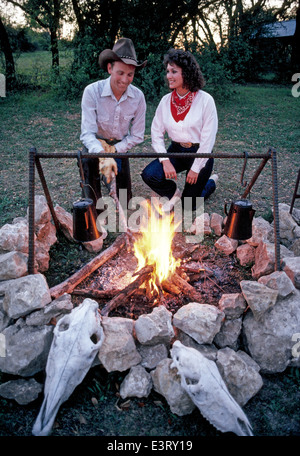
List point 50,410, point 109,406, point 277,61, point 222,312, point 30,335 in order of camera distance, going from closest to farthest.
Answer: point 50,410 → point 109,406 → point 30,335 → point 222,312 → point 277,61

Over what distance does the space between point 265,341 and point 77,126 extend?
7.58m

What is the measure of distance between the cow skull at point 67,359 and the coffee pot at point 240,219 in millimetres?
1434

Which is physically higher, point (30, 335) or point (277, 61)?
point (277, 61)

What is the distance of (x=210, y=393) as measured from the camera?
83.9 inches

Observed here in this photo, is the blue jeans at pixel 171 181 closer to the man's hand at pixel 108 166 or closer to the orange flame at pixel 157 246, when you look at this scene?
the orange flame at pixel 157 246

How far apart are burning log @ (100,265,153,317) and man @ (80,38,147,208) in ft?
3.82

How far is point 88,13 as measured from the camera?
10.4 meters

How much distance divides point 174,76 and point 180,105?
35 centimetres

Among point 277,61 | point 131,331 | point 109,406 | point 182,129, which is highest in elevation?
point 277,61

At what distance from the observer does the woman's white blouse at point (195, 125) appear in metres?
4.06

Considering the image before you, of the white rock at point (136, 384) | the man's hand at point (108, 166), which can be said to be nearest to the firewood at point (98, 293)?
the white rock at point (136, 384)

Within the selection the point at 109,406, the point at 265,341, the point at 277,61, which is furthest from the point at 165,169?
the point at 277,61

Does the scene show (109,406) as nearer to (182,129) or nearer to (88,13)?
(182,129)

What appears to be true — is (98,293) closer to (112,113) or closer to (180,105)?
(112,113)
